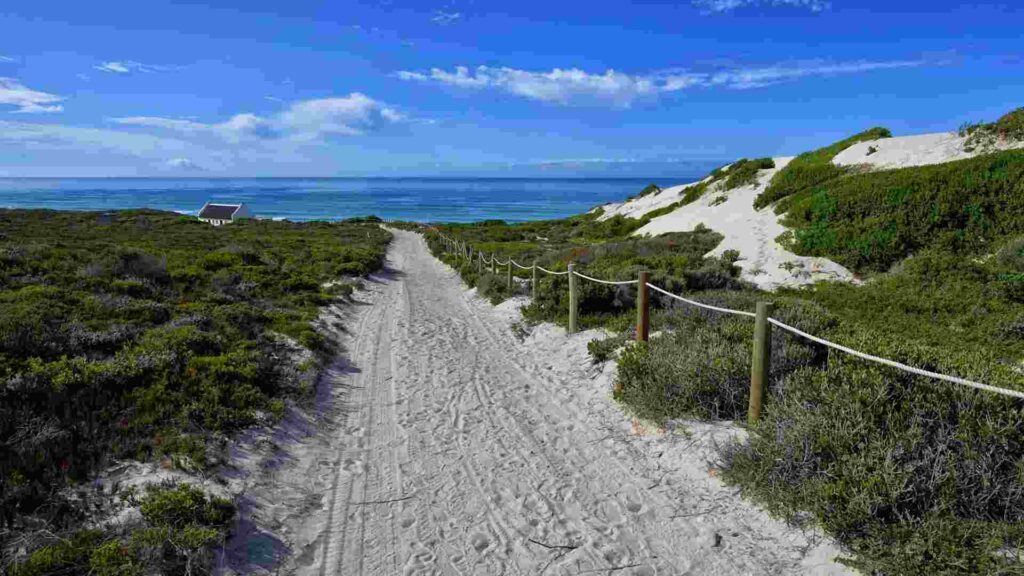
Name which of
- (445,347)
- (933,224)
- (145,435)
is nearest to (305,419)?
(145,435)

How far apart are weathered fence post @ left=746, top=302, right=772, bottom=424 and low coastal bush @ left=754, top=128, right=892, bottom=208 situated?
728 inches

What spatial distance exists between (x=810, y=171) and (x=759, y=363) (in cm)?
2048

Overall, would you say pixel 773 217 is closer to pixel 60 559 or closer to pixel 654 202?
pixel 654 202

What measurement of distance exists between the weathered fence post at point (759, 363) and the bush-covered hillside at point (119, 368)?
5012 mm

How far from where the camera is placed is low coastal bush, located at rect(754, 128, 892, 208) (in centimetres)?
2152

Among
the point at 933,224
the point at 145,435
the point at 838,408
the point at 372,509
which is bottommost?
the point at 372,509

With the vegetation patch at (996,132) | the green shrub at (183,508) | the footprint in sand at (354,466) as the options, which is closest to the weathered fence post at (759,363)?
the footprint in sand at (354,466)

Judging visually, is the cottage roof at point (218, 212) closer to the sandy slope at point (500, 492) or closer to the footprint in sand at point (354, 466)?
the sandy slope at point (500, 492)

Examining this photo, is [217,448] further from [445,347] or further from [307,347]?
[445,347]

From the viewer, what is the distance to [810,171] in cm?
2231

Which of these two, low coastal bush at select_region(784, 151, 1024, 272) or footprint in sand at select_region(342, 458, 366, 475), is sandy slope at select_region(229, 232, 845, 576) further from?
low coastal bush at select_region(784, 151, 1024, 272)

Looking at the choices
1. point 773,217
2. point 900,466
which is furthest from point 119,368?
point 773,217

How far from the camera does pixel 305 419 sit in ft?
20.8

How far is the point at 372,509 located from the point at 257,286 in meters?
10.7
